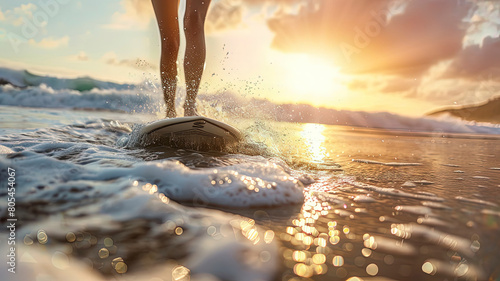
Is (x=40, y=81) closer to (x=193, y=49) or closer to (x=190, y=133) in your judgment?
(x=193, y=49)

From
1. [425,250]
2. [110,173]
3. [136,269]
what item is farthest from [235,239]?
[110,173]

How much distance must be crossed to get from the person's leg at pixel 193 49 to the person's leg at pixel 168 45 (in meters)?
0.27

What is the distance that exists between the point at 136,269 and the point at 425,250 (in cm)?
77

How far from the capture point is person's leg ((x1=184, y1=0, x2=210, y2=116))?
2.97 meters

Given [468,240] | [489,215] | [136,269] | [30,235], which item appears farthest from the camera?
[489,215]

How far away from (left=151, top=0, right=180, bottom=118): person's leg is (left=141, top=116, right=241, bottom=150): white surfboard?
93cm

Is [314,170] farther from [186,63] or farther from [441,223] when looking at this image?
[186,63]

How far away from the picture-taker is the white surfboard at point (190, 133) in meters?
2.24

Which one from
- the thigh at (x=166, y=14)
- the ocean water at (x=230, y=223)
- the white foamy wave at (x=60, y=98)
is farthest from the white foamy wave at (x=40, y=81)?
the ocean water at (x=230, y=223)

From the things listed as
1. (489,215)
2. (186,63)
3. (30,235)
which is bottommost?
(30,235)

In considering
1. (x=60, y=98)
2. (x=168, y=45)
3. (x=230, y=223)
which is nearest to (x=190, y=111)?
(x=168, y=45)

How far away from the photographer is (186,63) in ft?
9.77

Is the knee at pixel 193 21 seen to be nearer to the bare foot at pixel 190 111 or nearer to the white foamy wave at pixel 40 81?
the bare foot at pixel 190 111

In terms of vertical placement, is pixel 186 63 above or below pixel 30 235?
above
